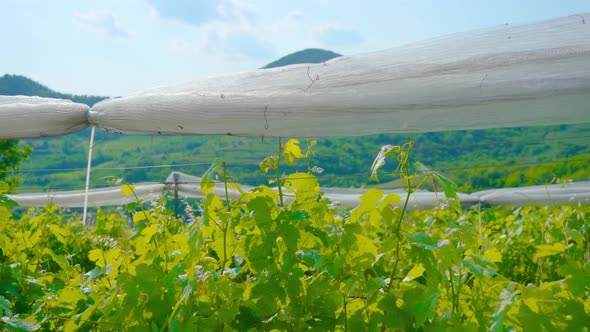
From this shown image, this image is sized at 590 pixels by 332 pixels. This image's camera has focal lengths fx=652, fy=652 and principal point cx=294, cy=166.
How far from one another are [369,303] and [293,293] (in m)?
0.15

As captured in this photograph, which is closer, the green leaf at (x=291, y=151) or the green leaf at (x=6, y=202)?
the green leaf at (x=291, y=151)

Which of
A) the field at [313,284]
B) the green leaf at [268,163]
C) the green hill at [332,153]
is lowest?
the green hill at [332,153]

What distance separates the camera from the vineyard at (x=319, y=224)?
128 cm

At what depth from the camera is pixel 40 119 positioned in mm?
2299

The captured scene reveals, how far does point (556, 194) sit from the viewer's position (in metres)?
5.68

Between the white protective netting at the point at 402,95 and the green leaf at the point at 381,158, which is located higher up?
the white protective netting at the point at 402,95

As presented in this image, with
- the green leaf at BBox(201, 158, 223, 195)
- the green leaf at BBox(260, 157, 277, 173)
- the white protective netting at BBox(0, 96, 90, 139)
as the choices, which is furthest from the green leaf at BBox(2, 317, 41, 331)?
the white protective netting at BBox(0, 96, 90, 139)

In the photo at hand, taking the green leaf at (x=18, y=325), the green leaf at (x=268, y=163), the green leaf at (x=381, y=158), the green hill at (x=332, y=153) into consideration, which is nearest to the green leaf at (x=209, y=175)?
the green leaf at (x=268, y=163)

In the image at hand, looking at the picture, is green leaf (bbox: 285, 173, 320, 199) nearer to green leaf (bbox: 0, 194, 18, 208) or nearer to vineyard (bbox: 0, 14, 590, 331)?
vineyard (bbox: 0, 14, 590, 331)

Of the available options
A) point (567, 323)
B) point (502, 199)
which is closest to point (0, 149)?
point (502, 199)

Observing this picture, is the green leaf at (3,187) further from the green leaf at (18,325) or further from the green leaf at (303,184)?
the green leaf at (303,184)

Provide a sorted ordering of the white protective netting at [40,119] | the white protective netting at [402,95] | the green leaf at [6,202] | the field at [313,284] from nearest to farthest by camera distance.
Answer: the field at [313,284], the green leaf at [6,202], the white protective netting at [402,95], the white protective netting at [40,119]

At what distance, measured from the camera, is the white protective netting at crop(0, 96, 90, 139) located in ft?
7.39

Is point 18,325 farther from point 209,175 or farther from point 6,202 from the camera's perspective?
point 209,175
